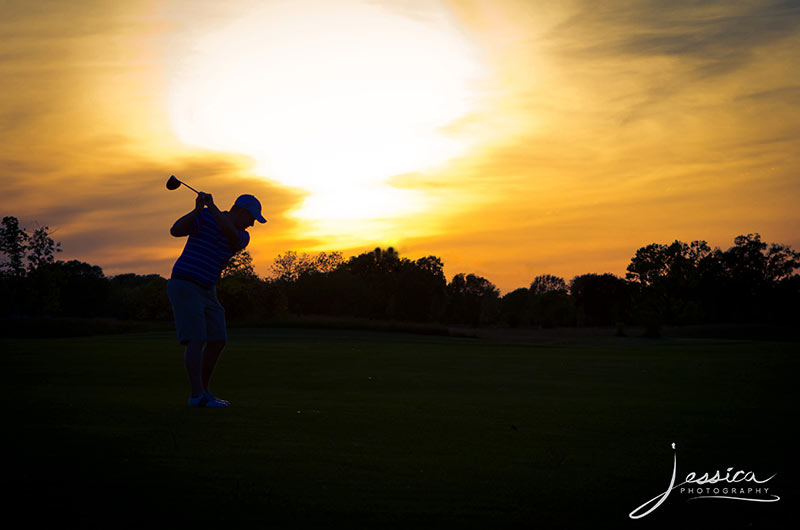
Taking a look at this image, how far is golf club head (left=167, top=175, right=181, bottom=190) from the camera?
10109 mm

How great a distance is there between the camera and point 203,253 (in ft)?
29.7

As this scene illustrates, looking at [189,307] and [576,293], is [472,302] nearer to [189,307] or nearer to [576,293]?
[576,293]

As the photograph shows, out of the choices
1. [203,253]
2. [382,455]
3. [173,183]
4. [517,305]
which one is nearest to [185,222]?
[203,253]

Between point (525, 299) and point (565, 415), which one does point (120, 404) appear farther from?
point (525, 299)

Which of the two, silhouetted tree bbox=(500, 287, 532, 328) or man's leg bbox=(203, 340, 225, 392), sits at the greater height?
silhouetted tree bbox=(500, 287, 532, 328)

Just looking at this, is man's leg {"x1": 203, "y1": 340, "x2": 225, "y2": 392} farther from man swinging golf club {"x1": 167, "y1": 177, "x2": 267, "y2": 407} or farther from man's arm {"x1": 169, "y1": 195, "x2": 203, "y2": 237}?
man's arm {"x1": 169, "y1": 195, "x2": 203, "y2": 237}

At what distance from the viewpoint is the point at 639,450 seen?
6156 mm

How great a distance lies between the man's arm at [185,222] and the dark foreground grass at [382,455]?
6.82ft

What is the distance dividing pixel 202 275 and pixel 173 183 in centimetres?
186

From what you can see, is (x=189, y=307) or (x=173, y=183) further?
(x=173, y=183)

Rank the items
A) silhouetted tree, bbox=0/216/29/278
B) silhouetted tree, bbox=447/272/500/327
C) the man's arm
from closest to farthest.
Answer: the man's arm
silhouetted tree, bbox=0/216/29/278
silhouetted tree, bbox=447/272/500/327
